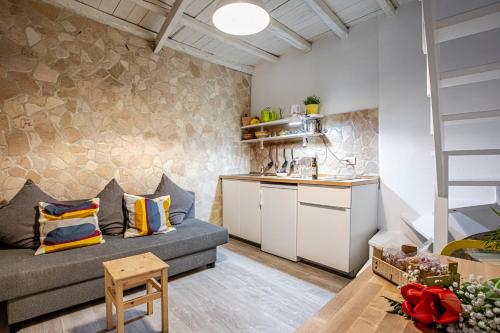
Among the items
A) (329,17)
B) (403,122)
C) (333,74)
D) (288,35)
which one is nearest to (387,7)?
(329,17)

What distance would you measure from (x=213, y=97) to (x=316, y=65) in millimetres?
1579

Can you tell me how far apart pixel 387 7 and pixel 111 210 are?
3590 mm

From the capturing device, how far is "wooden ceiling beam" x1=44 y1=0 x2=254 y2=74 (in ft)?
8.65

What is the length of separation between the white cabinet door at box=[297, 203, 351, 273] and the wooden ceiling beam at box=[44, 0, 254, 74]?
2596 millimetres

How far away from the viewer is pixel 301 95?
3.64m

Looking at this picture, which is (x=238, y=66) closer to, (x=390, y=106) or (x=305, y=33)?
(x=305, y=33)

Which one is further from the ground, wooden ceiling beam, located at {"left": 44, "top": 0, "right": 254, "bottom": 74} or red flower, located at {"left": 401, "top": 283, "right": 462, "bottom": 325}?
wooden ceiling beam, located at {"left": 44, "top": 0, "right": 254, "bottom": 74}

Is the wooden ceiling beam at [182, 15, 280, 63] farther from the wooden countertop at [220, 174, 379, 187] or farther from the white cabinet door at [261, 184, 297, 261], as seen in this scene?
the white cabinet door at [261, 184, 297, 261]

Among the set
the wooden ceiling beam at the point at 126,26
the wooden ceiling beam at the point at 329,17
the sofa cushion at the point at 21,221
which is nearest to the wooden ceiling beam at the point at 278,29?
the wooden ceiling beam at the point at 329,17

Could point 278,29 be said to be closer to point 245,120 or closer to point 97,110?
point 245,120

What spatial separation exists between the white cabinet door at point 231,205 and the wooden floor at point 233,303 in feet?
2.77

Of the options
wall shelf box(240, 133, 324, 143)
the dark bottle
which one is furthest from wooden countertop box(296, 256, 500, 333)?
wall shelf box(240, 133, 324, 143)

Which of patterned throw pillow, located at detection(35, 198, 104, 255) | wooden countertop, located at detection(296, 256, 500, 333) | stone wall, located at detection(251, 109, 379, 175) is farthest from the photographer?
stone wall, located at detection(251, 109, 379, 175)

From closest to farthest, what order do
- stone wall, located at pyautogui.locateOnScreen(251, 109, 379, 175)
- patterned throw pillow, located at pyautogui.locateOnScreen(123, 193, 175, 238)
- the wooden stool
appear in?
1. the wooden stool
2. patterned throw pillow, located at pyautogui.locateOnScreen(123, 193, 175, 238)
3. stone wall, located at pyautogui.locateOnScreen(251, 109, 379, 175)
